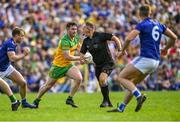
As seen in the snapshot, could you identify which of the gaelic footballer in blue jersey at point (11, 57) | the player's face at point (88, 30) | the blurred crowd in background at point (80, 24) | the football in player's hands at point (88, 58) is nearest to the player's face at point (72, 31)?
the player's face at point (88, 30)

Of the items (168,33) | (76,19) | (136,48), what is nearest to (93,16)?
(76,19)

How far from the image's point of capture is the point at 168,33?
15.8m

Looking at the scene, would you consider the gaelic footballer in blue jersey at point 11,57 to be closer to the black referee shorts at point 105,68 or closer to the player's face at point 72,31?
the player's face at point 72,31

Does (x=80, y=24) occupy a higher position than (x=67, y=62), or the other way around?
(x=67, y=62)

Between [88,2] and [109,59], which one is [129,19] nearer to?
[88,2]

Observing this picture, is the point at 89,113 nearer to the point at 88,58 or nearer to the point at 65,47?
the point at 88,58

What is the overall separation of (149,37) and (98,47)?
270 centimetres

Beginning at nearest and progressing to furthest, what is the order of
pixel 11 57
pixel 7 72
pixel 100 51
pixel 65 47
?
1. pixel 11 57
2. pixel 7 72
3. pixel 65 47
4. pixel 100 51

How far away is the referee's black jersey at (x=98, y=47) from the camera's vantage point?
58.6 feet

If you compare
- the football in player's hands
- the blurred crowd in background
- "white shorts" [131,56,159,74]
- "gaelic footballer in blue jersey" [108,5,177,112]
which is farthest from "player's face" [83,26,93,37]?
the blurred crowd in background

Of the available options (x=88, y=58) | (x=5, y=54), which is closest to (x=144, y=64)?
(x=88, y=58)

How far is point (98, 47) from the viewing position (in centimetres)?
1792

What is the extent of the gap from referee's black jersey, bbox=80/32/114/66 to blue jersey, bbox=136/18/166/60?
7.88ft

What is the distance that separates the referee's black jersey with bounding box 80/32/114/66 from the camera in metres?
17.9
